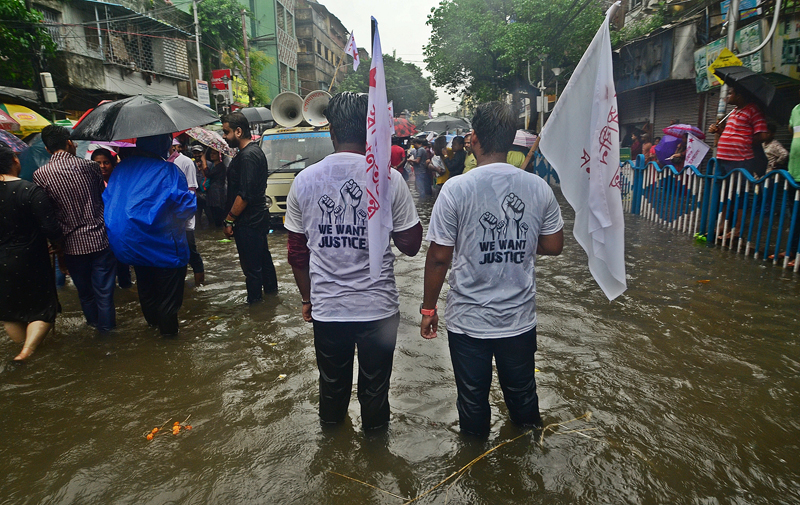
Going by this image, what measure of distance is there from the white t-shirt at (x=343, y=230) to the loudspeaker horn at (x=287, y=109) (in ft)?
30.7

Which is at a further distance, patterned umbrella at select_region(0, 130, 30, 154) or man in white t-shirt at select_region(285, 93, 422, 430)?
patterned umbrella at select_region(0, 130, 30, 154)

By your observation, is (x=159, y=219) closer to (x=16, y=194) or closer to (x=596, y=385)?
(x=16, y=194)

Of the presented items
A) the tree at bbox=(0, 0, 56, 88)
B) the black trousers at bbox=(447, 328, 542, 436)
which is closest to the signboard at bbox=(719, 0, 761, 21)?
the black trousers at bbox=(447, 328, 542, 436)

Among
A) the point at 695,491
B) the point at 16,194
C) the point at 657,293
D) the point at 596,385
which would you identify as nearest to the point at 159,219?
the point at 16,194

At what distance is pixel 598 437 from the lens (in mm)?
2891

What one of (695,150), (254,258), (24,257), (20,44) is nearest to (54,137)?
(24,257)

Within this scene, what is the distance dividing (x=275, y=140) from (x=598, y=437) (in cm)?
894

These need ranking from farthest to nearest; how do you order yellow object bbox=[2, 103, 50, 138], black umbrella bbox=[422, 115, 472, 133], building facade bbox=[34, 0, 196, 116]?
black umbrella bbox=[422, 115, 472, 133] < building facade bbox=[34, 0, 196, 116] < yellow object bbox=[2, 103, 50, 138]

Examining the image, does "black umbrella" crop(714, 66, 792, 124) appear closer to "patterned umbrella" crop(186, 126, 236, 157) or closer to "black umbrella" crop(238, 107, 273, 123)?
"patterned umbrella" crop(186, 126, 236, 157)

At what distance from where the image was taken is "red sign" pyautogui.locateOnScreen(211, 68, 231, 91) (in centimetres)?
2320

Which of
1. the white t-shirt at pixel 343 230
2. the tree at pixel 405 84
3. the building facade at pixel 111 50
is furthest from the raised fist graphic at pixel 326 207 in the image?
the tree at pixel 405 84

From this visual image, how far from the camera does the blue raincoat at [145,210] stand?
400 centimetres

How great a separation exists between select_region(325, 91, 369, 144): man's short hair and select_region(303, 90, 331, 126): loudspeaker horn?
28.0ft

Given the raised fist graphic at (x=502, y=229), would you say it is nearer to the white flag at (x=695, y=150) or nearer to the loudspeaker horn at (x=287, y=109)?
the white flag at (x=695, y=150)
